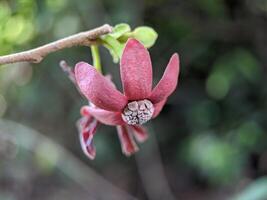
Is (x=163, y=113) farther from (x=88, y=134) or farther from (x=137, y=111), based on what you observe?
(x=137, y=111)

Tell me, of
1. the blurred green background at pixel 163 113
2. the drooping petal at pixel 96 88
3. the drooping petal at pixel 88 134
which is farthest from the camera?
the blurred green background at pixel 163 113

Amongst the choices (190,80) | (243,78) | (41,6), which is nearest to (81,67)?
(41,6)

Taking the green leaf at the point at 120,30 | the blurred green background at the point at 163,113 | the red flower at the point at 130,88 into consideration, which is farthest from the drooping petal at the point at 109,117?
the blurred green background at the point at 163,113

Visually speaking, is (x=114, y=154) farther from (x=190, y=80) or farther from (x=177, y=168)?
(x=190, y=80)

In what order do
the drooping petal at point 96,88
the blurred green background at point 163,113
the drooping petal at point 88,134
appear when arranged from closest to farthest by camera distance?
1. the drooping petal at point 96,88
2. the drooping petal at point 88,134
3. the blurred green background at point 163,113

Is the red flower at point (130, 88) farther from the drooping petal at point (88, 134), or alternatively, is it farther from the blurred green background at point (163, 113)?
the blurred green background at point (163, 113)

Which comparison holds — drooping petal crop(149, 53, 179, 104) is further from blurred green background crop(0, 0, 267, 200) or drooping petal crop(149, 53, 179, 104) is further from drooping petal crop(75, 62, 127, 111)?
blurred green background crop(0, 0, 267, 200)

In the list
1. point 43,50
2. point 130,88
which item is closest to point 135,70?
point 130,88
